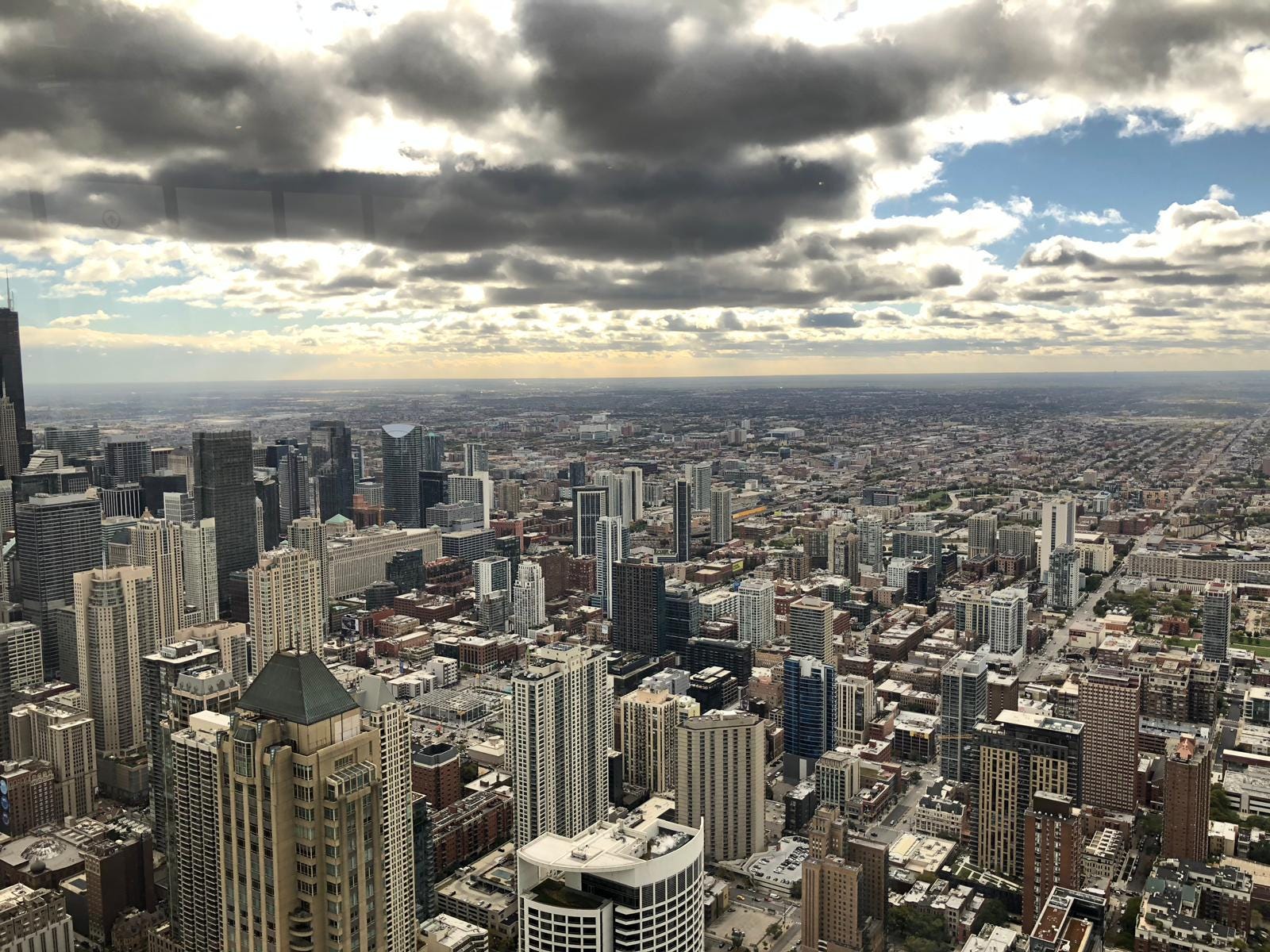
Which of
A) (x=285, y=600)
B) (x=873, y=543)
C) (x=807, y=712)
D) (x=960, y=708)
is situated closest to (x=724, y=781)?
(x=807, y=712)

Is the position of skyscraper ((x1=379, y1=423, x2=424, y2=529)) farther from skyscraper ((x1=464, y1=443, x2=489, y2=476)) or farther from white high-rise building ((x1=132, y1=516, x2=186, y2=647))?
white high-rise building ((x1=132, y1=516, x2=186, y2=647))

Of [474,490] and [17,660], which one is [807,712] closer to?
[474,490]

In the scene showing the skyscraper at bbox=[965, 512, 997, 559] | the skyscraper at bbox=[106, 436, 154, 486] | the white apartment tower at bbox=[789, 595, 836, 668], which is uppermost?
the skyscraper at bbox=[106, 436, 154, 486]

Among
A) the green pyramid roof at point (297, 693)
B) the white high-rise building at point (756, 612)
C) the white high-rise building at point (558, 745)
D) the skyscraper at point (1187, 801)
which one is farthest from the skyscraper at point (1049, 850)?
the green pyramid roof at point (297, 693)

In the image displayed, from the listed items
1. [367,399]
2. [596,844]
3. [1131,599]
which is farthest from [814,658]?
[596,844]

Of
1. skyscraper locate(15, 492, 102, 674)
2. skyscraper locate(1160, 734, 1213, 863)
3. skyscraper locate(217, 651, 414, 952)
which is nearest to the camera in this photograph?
skyscraper locate(217, 651, 414, 952)

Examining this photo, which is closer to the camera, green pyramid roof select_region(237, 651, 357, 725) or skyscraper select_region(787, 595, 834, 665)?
green pyramid roof select_region(237, 651, 357, 725)

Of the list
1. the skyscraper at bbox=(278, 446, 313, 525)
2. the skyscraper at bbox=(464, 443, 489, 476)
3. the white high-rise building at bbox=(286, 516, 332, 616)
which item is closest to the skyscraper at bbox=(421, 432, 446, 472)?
the skyscraper at bbox=(464, 443, 489, 476)
